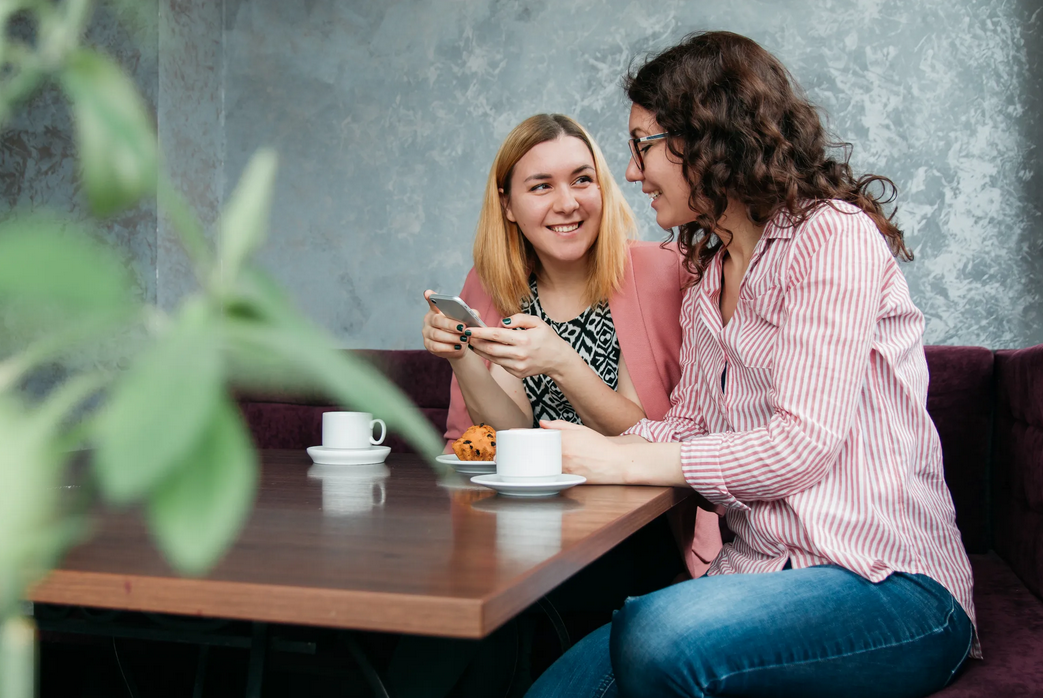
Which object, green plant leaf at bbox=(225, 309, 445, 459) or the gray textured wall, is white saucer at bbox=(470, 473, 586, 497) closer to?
green plant leaf at bbox=(225, 309, 445, 459)

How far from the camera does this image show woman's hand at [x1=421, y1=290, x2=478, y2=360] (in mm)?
1736

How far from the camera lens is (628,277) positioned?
200 centimetres

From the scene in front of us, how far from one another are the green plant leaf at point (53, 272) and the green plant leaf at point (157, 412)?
2 cm

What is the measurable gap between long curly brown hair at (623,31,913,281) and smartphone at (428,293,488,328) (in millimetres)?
406

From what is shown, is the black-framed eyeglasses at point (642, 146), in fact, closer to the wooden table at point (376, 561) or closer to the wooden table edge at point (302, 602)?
the wooden table at point (376, 561)

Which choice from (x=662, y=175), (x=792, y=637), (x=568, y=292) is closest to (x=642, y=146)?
(x=662, y=175)

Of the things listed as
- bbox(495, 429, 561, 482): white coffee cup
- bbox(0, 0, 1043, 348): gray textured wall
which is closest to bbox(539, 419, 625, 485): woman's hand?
bbox(495, 429, 561, 482): white coffee cup

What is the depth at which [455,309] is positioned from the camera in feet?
5.21

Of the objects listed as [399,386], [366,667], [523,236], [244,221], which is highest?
[244,221]

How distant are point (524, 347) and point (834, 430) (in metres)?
0.62

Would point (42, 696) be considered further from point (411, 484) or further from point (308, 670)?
point (411, 484)

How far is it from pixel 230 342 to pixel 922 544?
4.06 ft

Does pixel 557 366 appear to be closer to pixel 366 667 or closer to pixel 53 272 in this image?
pixel 366 667

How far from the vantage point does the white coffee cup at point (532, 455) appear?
1.21 m
